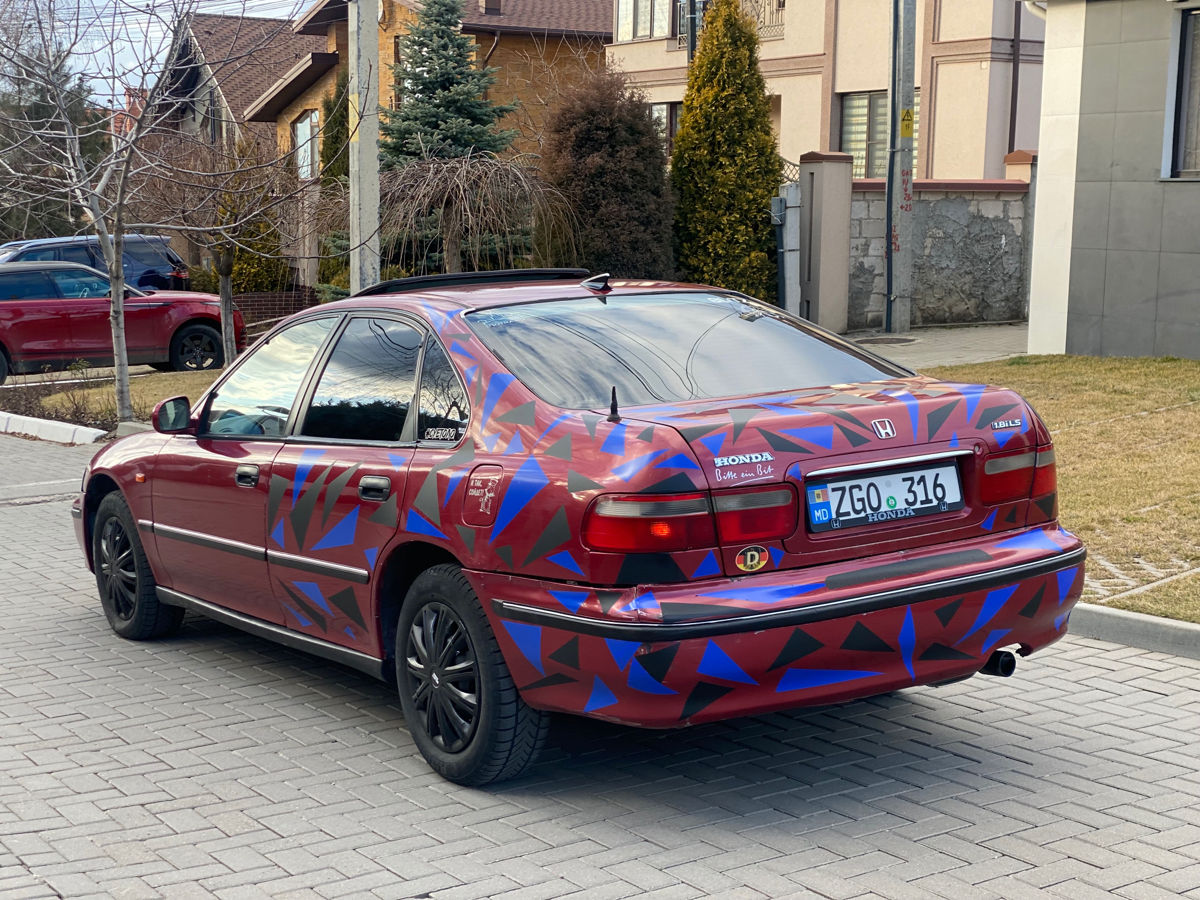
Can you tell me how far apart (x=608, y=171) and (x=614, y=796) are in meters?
14.4

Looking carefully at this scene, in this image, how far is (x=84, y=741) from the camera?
215 inches

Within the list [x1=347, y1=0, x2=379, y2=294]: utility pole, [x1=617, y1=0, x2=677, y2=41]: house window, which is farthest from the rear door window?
[x1=617, y1=0, x2=677, y2=41]: house window

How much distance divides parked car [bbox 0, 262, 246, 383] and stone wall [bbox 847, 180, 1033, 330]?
29.8ft

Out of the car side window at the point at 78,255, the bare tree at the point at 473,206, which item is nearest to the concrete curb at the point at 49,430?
the bare tree at the point at 473,206

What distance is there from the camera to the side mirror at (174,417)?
20.9 ft

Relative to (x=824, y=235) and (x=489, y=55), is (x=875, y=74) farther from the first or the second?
(x=824, y=235)

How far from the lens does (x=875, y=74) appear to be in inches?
1195

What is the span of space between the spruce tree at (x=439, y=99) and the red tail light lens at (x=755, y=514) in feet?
60.5

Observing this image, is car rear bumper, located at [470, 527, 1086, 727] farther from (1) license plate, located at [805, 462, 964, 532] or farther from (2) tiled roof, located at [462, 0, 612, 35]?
(2) tiled roof, located at [462, 0, 612, 35]

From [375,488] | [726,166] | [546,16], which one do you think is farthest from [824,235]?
[546,16]

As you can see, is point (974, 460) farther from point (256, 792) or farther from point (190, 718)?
point (190, 718)

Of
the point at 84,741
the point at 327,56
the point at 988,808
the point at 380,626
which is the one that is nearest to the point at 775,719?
the point at 988,808

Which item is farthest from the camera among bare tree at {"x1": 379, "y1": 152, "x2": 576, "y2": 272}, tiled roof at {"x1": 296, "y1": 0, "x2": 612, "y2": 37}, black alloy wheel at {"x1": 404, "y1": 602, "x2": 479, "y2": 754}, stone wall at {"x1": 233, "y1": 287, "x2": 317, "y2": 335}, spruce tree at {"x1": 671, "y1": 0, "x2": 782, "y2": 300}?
tiled roof at {"x1": 296, "y1": 0, "x2": 612, "y2": 37}

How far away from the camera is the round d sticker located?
430cm
